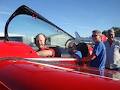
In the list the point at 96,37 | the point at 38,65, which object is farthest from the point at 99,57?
the point at 38,65

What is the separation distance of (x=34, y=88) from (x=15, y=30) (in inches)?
124

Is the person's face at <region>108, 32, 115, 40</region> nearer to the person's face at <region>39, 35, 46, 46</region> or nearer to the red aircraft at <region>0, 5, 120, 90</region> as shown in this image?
the red aircraft at <region>0, 5, 120, 90</region>

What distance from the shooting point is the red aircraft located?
2.49 meters

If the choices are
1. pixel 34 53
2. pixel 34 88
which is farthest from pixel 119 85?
pixel 34 53

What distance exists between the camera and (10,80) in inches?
106

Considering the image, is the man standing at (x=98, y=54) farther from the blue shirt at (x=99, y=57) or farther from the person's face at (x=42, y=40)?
the person's face at (x=42, y=40)

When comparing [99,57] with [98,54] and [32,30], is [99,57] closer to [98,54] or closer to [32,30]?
[98,54]

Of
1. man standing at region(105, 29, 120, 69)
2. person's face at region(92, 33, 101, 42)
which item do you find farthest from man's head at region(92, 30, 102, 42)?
man standing at region(105, 29, 120, 69)

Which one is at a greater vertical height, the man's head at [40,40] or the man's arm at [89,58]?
the man's head at [40,40]

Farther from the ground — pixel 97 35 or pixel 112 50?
pixel 97 35

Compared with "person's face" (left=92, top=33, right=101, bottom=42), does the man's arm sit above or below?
below

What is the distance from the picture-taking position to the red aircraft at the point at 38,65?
8.18ft

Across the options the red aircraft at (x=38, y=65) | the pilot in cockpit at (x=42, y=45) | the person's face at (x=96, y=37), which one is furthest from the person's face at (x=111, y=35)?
the pilot in cockpit at (x=42, y=45)

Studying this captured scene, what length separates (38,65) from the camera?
11.0 ft
